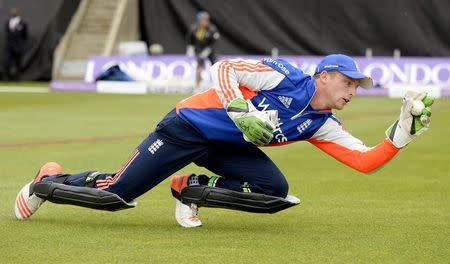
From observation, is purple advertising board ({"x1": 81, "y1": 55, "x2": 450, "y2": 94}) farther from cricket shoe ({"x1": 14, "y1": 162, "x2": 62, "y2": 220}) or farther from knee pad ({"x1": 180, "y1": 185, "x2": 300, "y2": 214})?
knee pad ({"x1": 180, "y1": 185, "x2": 300, "y2": 214})

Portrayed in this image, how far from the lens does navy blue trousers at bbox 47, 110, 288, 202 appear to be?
26.7ft

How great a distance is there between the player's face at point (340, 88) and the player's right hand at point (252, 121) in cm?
53

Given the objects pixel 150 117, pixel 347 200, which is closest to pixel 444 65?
pixel 150 117

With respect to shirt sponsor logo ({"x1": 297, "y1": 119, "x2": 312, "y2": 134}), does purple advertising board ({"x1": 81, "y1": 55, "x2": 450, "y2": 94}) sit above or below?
below

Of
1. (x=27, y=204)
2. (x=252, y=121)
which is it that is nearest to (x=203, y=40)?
(x=27, y=204)

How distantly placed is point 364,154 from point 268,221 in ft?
3.35

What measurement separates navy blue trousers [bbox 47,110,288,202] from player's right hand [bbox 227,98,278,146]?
63 cm

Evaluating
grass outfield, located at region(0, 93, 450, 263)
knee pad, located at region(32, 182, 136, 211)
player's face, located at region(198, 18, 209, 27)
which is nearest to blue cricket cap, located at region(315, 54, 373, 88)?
grass outfield, located at region(0, 93, 450, 263)

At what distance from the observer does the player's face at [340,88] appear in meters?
7.88

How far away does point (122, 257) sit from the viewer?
7.09 m

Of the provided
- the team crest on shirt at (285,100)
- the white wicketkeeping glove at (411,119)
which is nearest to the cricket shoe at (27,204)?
the team crest on shirt at (285,100)

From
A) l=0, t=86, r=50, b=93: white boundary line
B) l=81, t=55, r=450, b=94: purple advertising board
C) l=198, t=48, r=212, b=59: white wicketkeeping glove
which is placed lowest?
l=0, t=86, r=50, b=93: white boundary line

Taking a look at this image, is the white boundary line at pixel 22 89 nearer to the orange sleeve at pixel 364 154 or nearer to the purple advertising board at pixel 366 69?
the purple advertising board at pixel 366 69

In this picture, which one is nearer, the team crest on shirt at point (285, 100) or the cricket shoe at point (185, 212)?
the team crest on shirt at point (285, 100)
